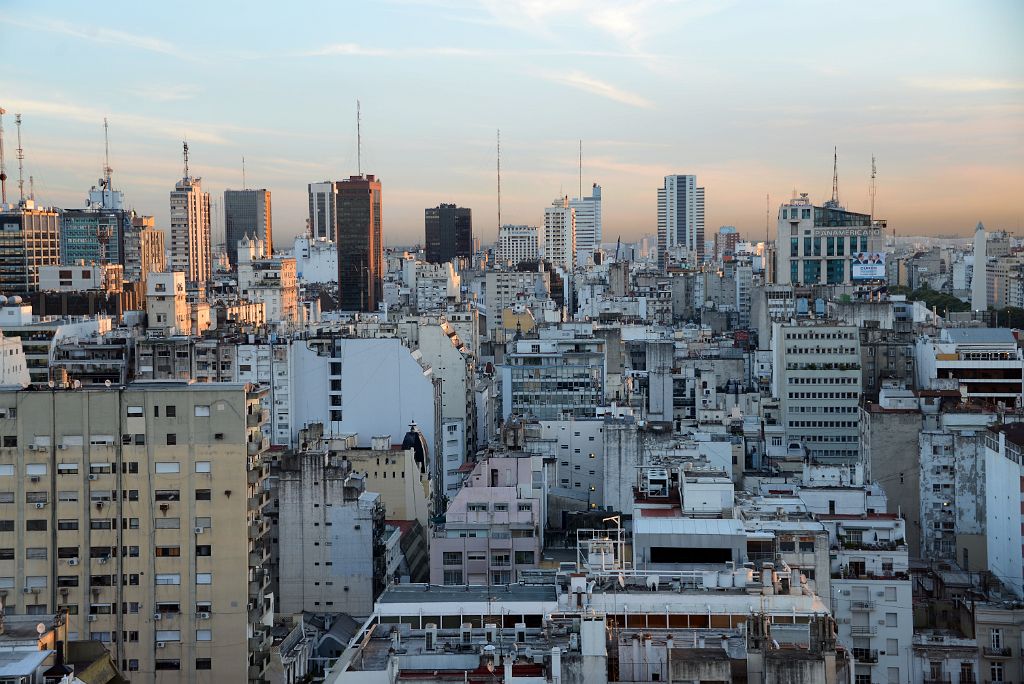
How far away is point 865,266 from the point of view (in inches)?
3088

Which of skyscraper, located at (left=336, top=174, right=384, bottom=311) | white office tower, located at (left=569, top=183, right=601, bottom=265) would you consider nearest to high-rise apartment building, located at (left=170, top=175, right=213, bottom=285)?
skyscraper, located at (left=336, top=174, right=384, bottom=311)

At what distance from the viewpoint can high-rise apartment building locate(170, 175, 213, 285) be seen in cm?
13700

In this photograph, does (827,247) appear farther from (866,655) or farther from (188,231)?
(188,231)

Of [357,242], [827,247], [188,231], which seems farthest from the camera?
[188,231]

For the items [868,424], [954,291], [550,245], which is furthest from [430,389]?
[550,245]

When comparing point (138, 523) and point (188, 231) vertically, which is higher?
point (188, 231)

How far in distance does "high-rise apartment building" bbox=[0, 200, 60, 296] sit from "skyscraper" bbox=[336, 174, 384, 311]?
32.6m

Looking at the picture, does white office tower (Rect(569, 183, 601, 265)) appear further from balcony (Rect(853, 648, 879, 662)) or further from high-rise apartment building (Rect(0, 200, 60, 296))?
balcony (Rect(853, 648, 879, 662))

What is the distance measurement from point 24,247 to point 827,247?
48926mm

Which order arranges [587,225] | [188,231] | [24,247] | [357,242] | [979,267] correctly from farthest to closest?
[587,225], [188,231], [357,242], [979,267], [24,247]

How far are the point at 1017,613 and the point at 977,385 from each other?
19.6 metres

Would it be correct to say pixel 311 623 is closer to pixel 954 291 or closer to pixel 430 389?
pixel 430 389

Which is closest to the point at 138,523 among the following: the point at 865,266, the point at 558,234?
the point at 865,266

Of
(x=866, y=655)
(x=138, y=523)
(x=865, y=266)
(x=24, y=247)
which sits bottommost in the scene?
(x=866, y=655)
